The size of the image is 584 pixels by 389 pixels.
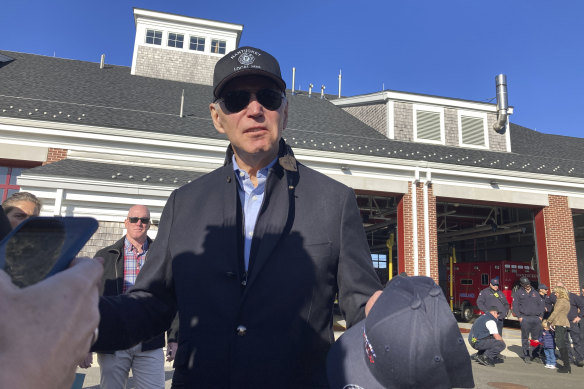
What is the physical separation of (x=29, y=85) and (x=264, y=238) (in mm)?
16128

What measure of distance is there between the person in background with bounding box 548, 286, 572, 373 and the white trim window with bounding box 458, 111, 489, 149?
733 centimetres

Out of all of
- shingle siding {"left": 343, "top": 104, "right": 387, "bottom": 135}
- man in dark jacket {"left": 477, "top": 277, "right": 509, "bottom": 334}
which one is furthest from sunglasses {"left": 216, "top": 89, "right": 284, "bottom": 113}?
shingle siding {"left": 343, "top": 104, "right": 387, "bottom": 135}

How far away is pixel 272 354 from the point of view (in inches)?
61.3

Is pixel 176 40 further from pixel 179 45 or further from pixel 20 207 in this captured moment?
pixel 20 207

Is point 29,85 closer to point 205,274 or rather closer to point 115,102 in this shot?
point 115,102

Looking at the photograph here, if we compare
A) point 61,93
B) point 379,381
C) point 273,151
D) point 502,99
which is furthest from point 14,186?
point 502,99

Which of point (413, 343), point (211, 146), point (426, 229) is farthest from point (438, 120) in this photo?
point (413, 343)

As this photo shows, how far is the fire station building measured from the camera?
10.2 metres

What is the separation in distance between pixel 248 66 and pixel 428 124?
15371 mm

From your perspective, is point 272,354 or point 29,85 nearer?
point 272,354

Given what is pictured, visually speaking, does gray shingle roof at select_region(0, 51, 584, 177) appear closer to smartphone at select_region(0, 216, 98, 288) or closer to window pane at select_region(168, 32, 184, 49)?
window pane at select_region(168, 32, 184, 49)

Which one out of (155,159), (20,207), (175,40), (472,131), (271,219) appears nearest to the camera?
(271,219)

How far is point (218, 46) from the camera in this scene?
813 inches

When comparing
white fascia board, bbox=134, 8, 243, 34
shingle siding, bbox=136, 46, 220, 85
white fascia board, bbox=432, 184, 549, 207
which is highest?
white fascia board, bbox=134, 8, 243, 34
